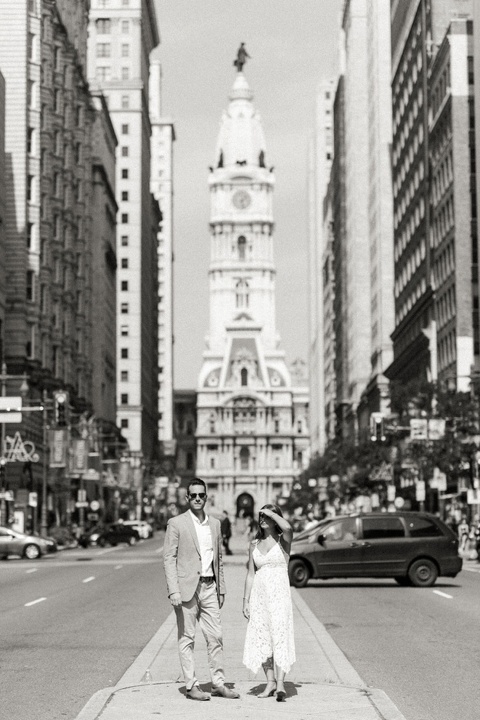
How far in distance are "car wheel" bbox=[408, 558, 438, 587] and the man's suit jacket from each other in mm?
19457

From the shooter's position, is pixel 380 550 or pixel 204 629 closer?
pixel 204 629

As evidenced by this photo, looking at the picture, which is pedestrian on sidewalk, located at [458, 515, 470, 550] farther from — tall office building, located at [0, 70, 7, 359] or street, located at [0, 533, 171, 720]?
tall office building, located at [0, 70, 7, 359]

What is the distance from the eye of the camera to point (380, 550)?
106ft

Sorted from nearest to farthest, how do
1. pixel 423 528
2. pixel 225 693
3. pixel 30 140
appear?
pixel 225 693
pixel 423 528
pixel 30 140

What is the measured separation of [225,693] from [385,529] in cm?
2037

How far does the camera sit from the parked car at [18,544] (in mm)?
57625

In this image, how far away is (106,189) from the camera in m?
128

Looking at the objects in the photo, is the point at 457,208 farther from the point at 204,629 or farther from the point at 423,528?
the point at 204,629

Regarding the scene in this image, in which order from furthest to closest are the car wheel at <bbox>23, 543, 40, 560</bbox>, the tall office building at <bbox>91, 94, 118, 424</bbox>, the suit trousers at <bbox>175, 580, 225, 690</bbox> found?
1. the tall office building at <bbox>91, 94, 118, 424</bbox>
2. the car wheel at <bbox>23, 543, 40, 560</bbox>
3. the suit trousers at <bbox>175, 580, 225, 690</bbox>

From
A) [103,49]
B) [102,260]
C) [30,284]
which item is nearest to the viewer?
[30,284]

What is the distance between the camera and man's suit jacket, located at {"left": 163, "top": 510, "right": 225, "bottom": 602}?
13141 millimetres

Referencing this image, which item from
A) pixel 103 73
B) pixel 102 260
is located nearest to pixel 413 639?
pixel 102 260

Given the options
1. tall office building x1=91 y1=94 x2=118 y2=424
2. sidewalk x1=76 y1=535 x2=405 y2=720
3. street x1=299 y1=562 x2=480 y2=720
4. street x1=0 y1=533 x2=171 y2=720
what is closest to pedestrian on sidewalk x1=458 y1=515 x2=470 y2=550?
street x1=0 y1=533 x2=171 y2=720

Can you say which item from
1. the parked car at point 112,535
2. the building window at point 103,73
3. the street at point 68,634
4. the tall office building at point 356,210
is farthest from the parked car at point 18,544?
the building window at point 103,73
